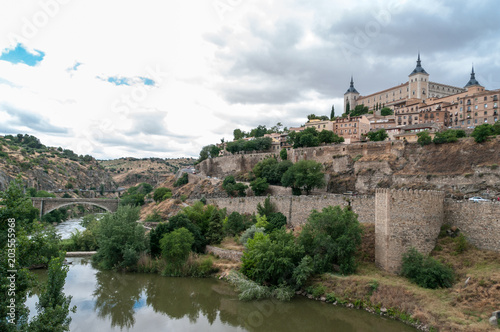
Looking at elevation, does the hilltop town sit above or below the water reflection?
above

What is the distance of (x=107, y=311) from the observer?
1995cm

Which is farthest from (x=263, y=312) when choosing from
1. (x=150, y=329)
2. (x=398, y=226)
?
(x=398, y=226)

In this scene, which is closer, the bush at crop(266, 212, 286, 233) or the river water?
the river water

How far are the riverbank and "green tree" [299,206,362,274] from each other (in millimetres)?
770


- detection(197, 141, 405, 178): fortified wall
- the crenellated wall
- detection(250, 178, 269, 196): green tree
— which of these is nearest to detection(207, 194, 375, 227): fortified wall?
the crenellated wall

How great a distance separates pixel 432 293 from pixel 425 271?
1263 mm

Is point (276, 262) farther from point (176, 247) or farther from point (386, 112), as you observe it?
point (386, 112)

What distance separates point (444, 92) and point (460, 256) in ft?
238

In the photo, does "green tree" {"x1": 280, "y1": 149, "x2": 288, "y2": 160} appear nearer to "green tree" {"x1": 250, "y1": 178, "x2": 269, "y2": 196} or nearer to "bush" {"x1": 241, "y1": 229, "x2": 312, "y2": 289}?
"green tree" {"x1": 250, "y1": 178, "x2": 269, "y2": 196}

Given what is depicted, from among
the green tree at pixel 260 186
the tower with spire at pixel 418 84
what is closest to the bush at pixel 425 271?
the green tree at pixel 260 186

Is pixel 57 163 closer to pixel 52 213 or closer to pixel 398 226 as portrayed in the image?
pixel 52 213

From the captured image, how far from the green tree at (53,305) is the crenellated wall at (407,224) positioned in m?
17.0

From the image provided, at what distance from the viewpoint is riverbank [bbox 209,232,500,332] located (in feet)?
48.7

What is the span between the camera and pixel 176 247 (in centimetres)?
2558
